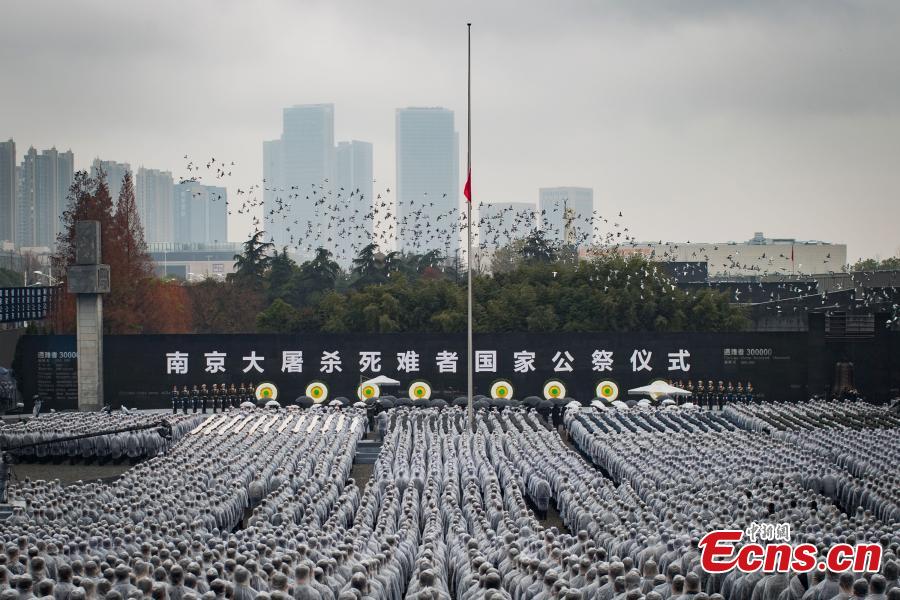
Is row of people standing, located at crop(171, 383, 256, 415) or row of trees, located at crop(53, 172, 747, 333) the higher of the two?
row of trees, located at crop(53, 172, 747, 333)

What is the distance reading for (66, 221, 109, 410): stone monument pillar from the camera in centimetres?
3309

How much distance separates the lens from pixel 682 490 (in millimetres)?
18234

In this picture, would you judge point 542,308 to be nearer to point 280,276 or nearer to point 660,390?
point 660,390

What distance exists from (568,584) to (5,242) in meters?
153

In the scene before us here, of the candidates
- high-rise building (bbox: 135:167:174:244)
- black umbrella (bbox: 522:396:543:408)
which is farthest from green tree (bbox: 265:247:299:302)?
high-rise building (bbox: 135:167:174:244)

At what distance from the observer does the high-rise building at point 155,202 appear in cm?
18375

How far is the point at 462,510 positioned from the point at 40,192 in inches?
5867

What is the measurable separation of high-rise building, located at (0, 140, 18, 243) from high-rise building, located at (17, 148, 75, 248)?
70.5 inches

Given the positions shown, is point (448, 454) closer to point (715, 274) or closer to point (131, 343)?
point (131, 343)

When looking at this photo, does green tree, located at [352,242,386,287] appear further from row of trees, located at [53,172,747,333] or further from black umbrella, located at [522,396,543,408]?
black umbrella, located at [522,396,543,408]

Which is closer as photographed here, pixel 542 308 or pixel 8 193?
pixel 542 308

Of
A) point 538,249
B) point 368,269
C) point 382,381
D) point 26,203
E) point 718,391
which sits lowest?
point 718,391

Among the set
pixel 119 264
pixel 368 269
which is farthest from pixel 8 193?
pixel 119 264

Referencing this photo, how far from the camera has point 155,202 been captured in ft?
623
